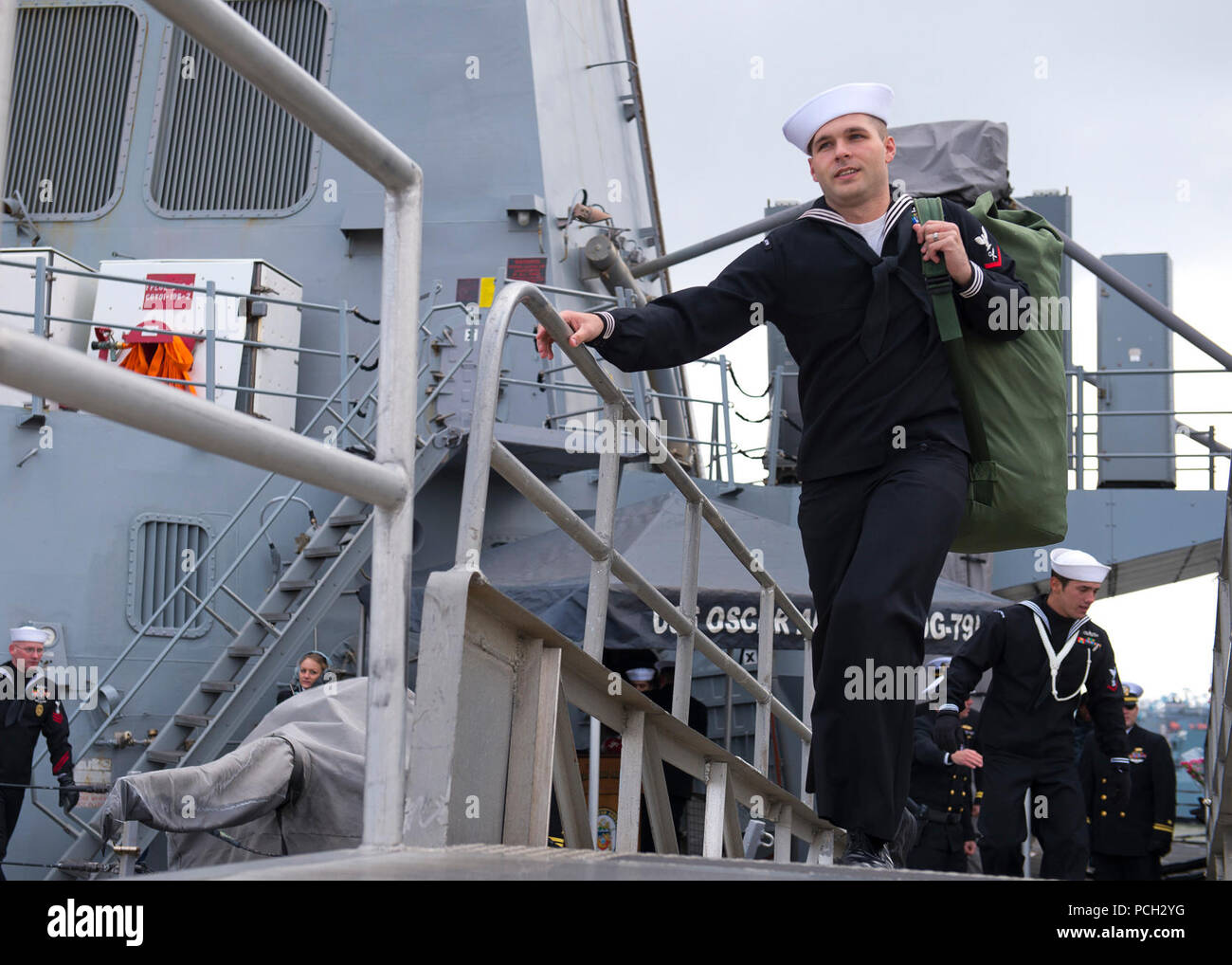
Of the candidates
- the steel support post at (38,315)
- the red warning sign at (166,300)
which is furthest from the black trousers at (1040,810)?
the red warning sign at (166,300)

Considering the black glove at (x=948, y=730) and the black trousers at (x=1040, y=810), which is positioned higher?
the black glove at (x=948, y=730)

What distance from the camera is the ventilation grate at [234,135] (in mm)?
10727

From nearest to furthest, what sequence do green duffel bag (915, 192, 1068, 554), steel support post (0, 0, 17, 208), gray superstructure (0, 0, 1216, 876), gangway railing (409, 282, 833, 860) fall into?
1. steel support post (0, 0, 17, 208)
2. gangway railing (409, 282, 833, 860)
3. green duffel bag (915, 192, 1068, 554)
4. gray superstructure (0, 0, 1216, 876)

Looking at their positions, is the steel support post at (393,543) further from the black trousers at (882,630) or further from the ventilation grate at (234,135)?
the ventilation grate at (234,135)

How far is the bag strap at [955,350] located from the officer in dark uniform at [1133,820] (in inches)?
242

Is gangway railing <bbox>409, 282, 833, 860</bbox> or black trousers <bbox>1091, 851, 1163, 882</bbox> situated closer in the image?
gangway railing <bbox>409, 282, 833, 860</bbox>

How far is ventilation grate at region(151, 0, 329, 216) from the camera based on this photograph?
35.2ft

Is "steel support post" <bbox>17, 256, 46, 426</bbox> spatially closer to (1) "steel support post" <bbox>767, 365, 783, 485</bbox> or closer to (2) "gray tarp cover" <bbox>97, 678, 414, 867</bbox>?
(2) "gray tarp cover" <bbox>97, 678, 414, 867</bbox>

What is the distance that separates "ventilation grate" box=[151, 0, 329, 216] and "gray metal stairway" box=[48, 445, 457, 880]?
3.21 metres

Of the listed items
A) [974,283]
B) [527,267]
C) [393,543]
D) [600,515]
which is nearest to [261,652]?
[527,267]

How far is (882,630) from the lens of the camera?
9.46ft

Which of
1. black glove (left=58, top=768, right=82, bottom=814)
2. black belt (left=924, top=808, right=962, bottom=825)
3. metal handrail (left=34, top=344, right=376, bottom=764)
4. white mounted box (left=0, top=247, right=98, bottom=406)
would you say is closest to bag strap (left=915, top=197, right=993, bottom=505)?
metal handrail (left=34, top=344, right=376, bottom=764)

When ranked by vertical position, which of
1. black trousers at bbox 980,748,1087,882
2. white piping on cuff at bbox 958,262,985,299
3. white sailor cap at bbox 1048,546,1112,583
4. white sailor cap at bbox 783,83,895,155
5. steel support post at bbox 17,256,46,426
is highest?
steel support post at bbox 17,256,46,426

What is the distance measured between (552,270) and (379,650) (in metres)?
8.59
